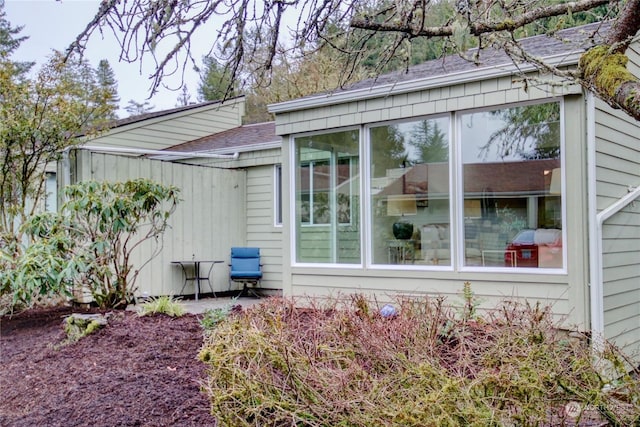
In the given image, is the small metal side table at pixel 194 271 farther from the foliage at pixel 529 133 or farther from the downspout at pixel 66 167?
the foliage at pixel 529 133

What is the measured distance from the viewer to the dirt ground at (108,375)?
3316 millimetres

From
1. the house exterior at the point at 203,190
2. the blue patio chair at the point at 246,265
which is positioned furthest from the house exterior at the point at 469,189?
the blue patio chair at the point at 246,265

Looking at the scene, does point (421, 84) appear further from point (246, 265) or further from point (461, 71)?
point (246, 265)

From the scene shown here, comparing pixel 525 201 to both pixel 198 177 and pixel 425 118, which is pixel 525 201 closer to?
pixel 425 118

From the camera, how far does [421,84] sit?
5680 mm

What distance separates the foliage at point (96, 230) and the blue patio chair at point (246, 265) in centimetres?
269

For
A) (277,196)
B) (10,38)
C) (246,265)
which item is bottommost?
(246,265)

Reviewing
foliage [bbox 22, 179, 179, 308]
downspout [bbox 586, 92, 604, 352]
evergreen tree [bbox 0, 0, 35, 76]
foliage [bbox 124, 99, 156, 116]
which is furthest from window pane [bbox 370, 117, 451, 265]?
foliage [bbox 124, 99, 156, 116]

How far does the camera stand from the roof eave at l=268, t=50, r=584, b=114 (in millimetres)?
4809

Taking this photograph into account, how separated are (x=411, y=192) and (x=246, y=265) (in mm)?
4428

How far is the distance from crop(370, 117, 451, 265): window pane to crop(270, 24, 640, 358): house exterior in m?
0.01

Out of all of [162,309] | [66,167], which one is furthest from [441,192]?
[66,167]

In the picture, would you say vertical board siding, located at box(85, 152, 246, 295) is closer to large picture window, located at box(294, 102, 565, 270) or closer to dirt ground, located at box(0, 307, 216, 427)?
dirt ground, located at box(0, 307, 216, 427)

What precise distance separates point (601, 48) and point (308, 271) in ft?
14.8
